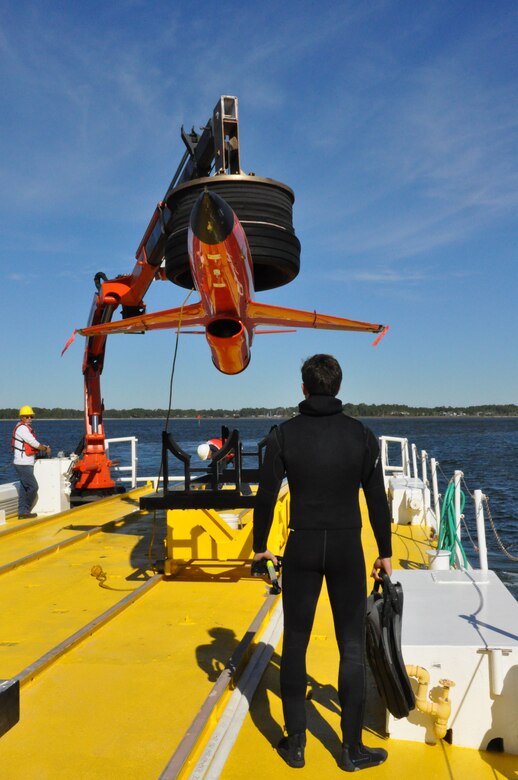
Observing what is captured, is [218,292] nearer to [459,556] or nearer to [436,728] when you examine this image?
[459,556]

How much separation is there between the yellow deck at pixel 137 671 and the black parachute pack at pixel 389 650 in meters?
0.37

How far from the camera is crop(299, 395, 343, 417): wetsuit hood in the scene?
3512 mm

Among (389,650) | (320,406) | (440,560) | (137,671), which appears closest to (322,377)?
(320,406)

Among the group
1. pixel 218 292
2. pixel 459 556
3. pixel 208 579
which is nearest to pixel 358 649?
pixel 459 556

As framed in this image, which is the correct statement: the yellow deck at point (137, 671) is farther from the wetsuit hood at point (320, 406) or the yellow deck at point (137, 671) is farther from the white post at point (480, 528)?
the wetsuit hood at point (320, 406)

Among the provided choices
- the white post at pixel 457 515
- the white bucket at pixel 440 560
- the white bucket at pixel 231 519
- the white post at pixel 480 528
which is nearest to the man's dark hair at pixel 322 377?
the white post at pixel 480 528

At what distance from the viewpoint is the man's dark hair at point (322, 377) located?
141 inches

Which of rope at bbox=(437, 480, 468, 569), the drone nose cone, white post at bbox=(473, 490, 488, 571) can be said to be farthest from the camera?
the drone nose cone

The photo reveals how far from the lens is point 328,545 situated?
3373 millimetres

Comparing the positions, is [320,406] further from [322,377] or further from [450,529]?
[450,529]

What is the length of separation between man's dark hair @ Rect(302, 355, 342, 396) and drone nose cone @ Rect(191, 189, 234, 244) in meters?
4.23

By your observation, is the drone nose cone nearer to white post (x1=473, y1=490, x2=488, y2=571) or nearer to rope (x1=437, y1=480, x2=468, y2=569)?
rope (x1=437, y1=480, x2=468, y2=569)

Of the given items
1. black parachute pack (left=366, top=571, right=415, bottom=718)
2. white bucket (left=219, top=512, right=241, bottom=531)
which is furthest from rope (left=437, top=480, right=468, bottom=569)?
black parachute pack (left=366, top=571, right=415, bottom=718)

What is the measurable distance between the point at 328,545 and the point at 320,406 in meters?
0.76
